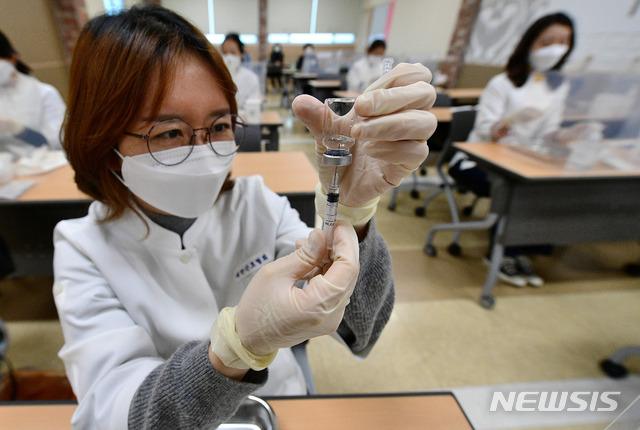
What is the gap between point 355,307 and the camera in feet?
1.74

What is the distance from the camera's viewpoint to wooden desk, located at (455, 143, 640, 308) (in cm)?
153

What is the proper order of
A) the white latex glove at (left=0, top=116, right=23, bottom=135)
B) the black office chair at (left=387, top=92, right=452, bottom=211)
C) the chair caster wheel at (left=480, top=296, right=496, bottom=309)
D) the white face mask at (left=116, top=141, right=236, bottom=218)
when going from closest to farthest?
1. the white face mask at (left=116, top=141, right=236, bottom=218)
2. the white latex glove at (left=0, top=116, right=23, bottom=135)
3. the chair caster wheel at (left=480, top=296, right=496, bottom=309)
4. the black office chair at (left=387, top=92, right=452, bottom=211)

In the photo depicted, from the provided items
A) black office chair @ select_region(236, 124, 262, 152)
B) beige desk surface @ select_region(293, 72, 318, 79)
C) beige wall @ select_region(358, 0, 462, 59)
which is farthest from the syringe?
beige desk surface @ select_region(293, 72, 318, 79)

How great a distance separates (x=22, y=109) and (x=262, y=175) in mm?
Result: 1419

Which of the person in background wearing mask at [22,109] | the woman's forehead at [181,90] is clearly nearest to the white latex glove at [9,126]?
the person in background wearing mask at [22,109]

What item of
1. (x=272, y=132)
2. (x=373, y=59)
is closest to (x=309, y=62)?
(x=373, y=59)

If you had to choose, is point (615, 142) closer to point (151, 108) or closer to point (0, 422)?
point (151, 108)

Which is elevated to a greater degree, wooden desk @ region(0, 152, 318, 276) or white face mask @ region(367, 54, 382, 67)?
white face mask @ region(367, 54, 382, 67)

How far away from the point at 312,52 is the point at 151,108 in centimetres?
661

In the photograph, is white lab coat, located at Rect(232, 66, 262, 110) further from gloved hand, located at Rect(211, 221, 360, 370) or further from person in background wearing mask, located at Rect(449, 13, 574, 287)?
gloved hand, located at Rect(211, 221, 360, 370)

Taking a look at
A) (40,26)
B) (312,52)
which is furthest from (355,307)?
(312,52)

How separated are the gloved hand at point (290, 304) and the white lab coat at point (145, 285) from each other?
114mm

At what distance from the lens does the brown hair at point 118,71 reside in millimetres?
535

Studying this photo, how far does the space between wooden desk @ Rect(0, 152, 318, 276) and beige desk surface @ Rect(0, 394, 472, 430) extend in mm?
768
